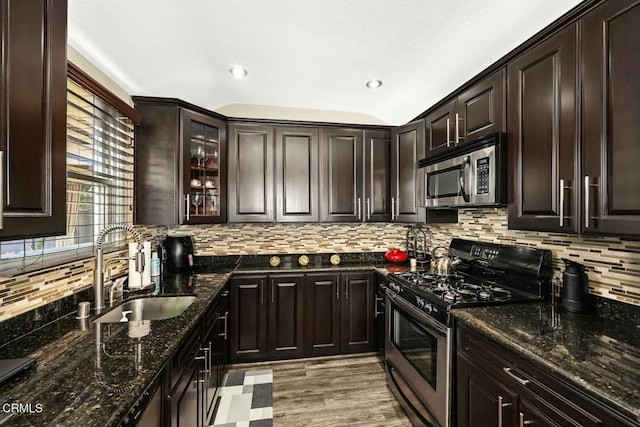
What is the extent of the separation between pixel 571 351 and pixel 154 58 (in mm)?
2869

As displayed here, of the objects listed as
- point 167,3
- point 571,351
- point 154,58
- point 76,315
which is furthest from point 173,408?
point 154,58

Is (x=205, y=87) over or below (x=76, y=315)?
over

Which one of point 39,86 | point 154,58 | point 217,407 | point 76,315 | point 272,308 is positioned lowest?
point 217,407

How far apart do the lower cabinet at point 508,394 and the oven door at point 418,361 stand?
0.31 ft

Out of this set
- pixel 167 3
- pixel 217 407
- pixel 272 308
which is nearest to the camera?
pixel 167 3

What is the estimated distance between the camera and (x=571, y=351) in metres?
1.10

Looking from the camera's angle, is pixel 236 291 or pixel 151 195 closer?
pixel 151 195

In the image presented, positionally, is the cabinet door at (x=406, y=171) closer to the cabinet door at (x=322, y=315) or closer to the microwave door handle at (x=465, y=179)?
the microwave door handle at (x=465, y=179)

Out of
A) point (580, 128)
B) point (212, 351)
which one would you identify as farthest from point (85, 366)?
point (580, 128)

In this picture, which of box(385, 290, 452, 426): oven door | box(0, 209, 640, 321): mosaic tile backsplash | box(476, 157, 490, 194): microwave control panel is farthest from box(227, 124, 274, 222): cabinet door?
box(476, 157, 490, 194): microwave control panel

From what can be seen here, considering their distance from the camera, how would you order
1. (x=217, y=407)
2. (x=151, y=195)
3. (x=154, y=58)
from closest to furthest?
(x=154, y=58), (x=217, y=407), (x=151, y=195)

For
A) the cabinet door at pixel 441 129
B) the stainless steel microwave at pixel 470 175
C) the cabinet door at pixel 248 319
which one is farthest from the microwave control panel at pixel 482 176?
the cabinet door at pixel 248 319

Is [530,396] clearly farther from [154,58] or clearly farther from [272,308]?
[154,58]

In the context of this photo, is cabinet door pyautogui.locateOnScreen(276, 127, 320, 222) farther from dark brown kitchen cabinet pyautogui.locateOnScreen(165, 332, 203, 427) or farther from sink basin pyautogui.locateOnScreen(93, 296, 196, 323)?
dark brown kitchen cabinet pyautogui.locateOnScreen(165, 332, 203, 427)
